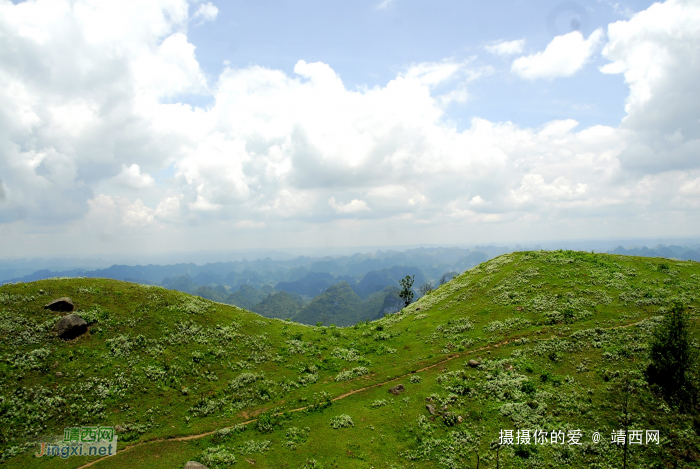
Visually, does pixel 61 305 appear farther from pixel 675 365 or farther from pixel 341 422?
pixel 675 365

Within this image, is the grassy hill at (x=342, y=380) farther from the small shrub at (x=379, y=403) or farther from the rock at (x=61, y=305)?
the rock at (x=61, y=305)

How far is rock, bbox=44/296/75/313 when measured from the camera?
113ft

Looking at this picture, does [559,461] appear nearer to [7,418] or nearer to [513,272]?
[513,272]

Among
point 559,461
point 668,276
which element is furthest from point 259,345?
point 668,276

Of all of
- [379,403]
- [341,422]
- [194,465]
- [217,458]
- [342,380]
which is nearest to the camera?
[194,465]

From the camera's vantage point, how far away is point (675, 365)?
79.1 feet

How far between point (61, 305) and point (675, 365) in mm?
60158

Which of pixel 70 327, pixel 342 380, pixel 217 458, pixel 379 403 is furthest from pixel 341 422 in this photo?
pixel 70 327

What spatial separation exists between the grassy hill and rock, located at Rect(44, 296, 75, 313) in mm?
1181

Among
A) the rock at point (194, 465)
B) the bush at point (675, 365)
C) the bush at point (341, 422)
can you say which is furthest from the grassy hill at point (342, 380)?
the bush at point (675, 365)

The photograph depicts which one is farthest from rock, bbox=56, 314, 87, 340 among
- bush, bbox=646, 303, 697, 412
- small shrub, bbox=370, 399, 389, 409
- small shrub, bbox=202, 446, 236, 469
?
bush, bbox=646, 303, 697, 412

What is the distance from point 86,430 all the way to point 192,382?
851 centimetres

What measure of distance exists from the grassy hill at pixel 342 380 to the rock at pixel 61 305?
3.87ft

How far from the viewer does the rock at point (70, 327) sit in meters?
31.6
